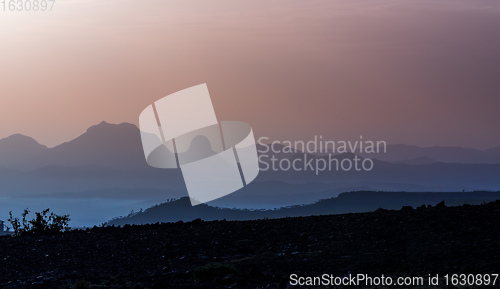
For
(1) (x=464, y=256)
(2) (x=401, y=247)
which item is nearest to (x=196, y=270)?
(2) (x=401, y=247)

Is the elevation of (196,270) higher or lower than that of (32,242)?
lower

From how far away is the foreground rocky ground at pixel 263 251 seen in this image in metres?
14.3

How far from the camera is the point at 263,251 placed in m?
17.3

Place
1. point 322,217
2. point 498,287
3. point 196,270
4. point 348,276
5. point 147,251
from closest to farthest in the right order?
1. point 498,287
2. point 348,276
3. point 196,270
4. point 147,251
5. point 322,217

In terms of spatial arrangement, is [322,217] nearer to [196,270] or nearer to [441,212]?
[441,212]

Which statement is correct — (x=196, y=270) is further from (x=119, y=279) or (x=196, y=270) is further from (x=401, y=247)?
(x=401, y=247)

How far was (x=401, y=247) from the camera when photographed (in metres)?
15.6

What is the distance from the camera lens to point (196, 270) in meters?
15.1

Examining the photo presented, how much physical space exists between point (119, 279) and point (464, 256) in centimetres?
757

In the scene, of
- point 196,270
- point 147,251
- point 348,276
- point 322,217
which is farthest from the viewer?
point 322,217

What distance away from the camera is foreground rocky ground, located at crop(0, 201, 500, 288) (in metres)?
14.3

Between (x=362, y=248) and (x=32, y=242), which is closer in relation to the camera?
(x=362, y=248)

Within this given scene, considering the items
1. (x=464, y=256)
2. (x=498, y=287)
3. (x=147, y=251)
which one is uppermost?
(x=147, y=251)

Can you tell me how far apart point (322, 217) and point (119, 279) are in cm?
757
